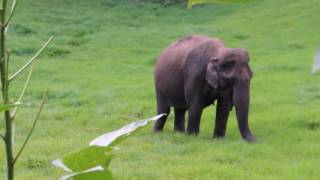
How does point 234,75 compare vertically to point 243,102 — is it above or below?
above

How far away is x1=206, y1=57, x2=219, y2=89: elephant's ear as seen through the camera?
6895mm

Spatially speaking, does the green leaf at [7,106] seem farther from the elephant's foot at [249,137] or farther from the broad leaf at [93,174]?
the elephant's foot at [249,137]

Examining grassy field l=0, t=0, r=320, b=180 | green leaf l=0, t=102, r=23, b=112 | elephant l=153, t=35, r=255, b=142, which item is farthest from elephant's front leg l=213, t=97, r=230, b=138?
green leaf l=0, t=102, r=23, b=112

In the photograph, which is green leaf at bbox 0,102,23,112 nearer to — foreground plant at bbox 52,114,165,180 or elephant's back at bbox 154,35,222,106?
foreground plant at bbox 52,114,165,180

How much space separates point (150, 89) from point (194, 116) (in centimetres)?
282

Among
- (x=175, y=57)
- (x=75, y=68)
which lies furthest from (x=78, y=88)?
(x=175, y=57)

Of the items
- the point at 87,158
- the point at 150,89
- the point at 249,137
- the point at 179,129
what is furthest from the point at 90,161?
the point at 150,89

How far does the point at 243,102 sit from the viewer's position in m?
6.93

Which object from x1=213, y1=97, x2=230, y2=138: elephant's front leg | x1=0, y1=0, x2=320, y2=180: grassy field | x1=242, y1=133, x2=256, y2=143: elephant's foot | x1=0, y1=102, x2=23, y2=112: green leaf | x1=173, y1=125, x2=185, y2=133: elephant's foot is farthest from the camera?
x1=173, y1=125, x2=185, y2=133: elephant's foot

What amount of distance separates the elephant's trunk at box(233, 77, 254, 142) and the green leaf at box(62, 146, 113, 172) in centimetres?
626

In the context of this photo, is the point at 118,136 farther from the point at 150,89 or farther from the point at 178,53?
the point at 150,89

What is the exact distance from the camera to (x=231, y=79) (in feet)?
22.6

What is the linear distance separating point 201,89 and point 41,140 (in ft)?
5.20

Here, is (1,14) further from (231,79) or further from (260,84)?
(260,84)
